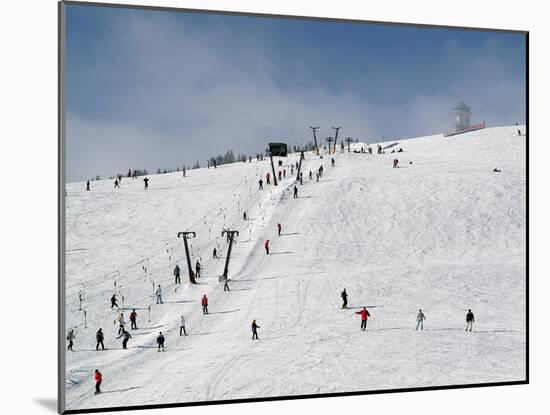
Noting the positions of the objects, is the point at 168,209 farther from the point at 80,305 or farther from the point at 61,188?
the point at 61,188

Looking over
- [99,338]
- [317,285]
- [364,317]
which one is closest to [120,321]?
[99,338]

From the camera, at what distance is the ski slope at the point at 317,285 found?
1670cm

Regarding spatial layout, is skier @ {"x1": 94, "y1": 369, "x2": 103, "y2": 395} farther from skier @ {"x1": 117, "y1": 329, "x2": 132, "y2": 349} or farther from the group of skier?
the group of skier

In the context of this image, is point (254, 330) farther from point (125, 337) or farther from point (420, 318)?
point (420, 318)

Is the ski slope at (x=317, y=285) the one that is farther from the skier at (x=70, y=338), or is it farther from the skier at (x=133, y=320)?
the skier at (x=133, y=320)

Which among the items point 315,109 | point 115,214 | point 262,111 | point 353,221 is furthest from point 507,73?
point 115,214

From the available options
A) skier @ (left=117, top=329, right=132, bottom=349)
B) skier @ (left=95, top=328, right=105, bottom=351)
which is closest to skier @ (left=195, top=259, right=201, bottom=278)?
skier @ (left=117, top=329, right=132, bottom=349)

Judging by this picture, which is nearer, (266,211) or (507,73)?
(507,73)

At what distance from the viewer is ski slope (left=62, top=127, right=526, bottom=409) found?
54.8ft

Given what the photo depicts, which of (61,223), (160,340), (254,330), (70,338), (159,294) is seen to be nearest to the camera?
(61,223)

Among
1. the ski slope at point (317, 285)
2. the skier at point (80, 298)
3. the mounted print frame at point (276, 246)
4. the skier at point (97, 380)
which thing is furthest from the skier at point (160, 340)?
the skier at point (97, 380)

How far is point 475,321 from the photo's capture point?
1933 centimetres

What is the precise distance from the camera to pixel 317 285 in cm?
2064

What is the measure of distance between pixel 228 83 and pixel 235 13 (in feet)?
8.04
